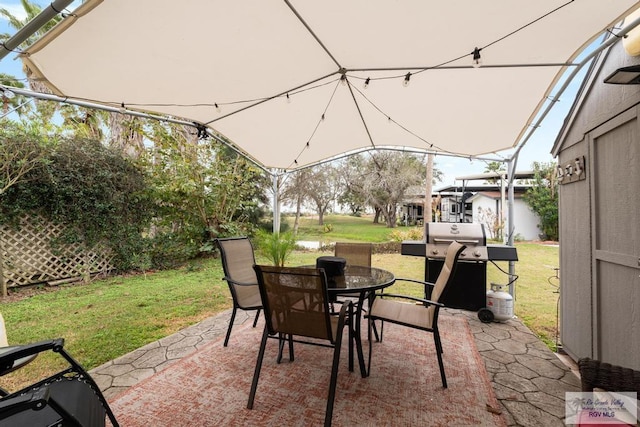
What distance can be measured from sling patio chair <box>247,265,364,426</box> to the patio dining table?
327 mm

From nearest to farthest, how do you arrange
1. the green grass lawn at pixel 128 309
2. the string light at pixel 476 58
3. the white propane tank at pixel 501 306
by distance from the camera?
the string light at pixel 476 58
the green grass lawn at pixel 128 309
the white propane tank at pixel 501 306

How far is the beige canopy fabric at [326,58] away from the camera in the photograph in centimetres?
201

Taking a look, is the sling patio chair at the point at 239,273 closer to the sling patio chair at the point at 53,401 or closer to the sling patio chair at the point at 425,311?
the sling patio chair at the point at 425,311

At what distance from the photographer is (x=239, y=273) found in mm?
3582

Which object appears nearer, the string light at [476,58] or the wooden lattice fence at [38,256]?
the string light at [476,58]

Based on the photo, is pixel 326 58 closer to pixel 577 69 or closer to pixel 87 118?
pixel 577 69

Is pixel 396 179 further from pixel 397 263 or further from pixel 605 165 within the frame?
pixel 605 165

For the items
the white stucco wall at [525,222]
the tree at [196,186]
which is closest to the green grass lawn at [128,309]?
the tree at [196,186]

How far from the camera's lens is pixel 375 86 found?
3285mm

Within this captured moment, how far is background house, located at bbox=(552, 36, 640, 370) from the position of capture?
6.54ft

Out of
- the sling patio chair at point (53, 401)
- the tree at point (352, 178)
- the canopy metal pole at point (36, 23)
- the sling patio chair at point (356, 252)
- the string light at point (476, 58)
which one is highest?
the tree at point (352, 178)

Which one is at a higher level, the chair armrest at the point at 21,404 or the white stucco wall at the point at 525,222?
the white stucco wall at the point at 525,222

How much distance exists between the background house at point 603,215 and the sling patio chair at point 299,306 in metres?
2.03

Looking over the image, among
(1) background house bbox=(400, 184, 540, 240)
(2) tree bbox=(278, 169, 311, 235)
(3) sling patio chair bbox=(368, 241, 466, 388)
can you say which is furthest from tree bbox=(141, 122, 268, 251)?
(1) background house bbox=(400, 184, 540, 240)
